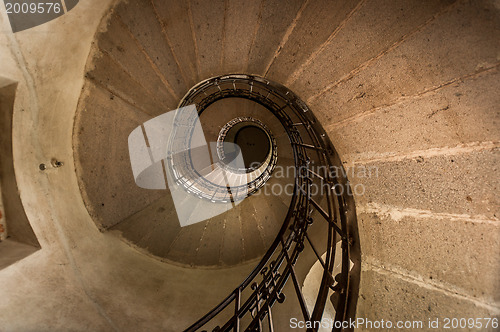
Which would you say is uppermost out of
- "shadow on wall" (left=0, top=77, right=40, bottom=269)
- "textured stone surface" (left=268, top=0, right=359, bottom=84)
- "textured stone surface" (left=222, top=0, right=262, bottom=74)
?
"textured stone surface" (left=222, top=0, right=262, bottom=74)

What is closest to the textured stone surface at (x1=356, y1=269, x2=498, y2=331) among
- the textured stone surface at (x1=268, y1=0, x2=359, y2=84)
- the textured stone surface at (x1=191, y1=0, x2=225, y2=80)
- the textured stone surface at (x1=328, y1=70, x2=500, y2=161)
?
the textured stone surface at (x1=328, y1=70, x2=500, y2=161)

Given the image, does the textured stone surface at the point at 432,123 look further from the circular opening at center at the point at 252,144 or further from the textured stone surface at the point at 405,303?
the circular opening at center at the point at 252,144

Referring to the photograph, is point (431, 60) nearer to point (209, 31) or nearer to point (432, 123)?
point (432, 123)

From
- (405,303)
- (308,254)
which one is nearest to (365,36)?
(405,303)

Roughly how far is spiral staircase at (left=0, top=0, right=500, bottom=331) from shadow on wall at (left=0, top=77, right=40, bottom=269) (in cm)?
7

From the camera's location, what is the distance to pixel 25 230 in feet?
9.05

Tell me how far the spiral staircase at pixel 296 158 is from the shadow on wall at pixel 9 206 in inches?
2.8

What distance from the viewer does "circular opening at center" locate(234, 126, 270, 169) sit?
8.26 m

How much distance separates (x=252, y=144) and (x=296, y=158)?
15.9 feet

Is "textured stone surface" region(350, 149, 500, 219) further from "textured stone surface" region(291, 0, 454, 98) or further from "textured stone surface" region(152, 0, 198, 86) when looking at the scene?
"textured stone surface" region(152, 0, 198, 86)

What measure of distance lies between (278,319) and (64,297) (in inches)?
120

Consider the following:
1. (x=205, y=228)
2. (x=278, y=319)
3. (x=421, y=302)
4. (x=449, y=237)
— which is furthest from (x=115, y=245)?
(x=449, y=237)

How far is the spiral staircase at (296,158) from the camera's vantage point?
1675 mm

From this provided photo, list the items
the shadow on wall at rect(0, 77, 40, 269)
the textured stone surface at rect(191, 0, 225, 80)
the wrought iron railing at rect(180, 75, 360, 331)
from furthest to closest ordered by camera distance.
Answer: the textured stone surface at rect(191, 0, 225, 80) < the shadow on wall at rect(0, 77, 40, 269) < the wrought iron railing at rect(180, 75, 360, 331)
